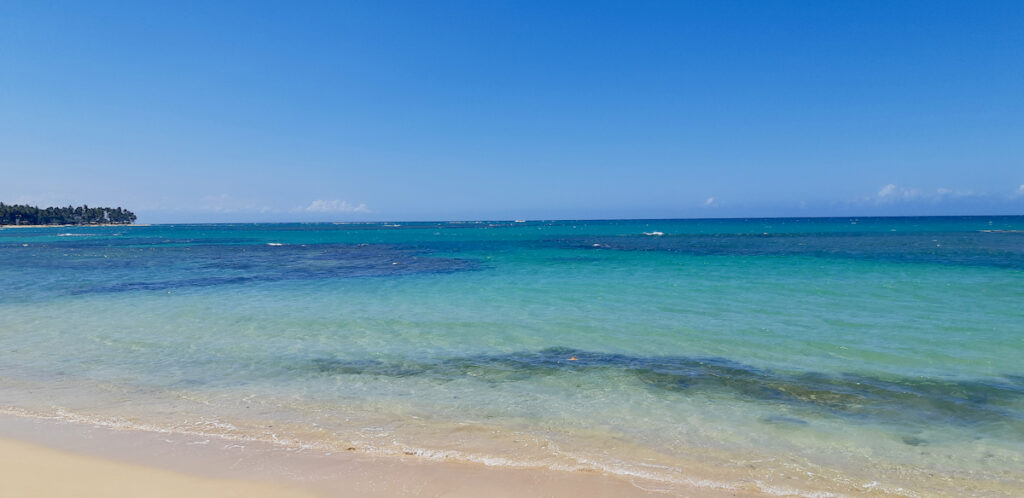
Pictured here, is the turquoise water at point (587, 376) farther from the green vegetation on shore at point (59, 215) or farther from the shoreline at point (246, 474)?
the green vegetation on shore at point (59, 215)

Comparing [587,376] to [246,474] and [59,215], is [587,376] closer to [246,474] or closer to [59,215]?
[246,474]

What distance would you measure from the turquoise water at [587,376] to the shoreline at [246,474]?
306mm

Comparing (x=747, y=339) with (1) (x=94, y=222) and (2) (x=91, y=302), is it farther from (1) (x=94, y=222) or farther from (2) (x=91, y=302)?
(1) (x=94, y=222)

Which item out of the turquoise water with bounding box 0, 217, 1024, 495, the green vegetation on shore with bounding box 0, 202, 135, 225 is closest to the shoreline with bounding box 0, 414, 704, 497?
the turquoise water with bounding box 0, 217, 1024, 495

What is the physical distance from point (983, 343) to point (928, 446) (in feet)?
22.2

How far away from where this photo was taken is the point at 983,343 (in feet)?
35.3

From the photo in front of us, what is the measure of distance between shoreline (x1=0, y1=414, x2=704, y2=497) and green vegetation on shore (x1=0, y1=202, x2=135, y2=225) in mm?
194901

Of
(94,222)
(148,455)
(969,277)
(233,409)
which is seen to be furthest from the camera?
(94,222)

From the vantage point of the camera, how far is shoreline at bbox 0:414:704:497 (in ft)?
16.8

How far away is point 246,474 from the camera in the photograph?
214 inches

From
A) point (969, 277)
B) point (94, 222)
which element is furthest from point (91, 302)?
point (94, 222)

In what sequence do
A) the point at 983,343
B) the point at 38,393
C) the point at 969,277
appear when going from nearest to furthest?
the point at 38,393, the point at 983,343, the point at 969,277

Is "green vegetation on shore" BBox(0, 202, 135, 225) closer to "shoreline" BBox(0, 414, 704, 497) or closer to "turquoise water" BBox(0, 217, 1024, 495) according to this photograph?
"turquoise water" BBox(0, 217, 1024, 495)

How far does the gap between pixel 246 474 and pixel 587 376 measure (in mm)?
5409
